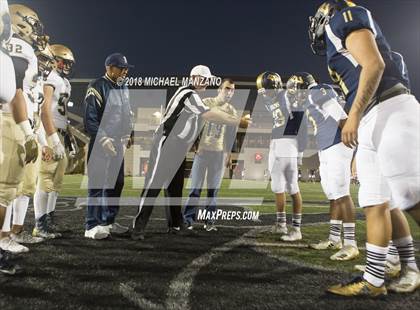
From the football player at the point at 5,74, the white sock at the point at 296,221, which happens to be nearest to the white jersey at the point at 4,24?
the football player at the point at 5,74

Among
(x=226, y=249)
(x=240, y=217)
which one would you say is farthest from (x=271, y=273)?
(x=240, y=217)

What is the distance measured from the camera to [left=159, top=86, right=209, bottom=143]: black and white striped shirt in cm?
484

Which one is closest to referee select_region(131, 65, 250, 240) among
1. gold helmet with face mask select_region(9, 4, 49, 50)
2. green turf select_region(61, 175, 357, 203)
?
gold helmet with face mask select_region(9, 4, 49, 50)

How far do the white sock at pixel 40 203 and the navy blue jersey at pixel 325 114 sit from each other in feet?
12.3

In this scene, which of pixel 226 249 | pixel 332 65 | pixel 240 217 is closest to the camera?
pixel 332 65

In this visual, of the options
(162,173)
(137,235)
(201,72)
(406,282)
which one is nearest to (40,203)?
(137,235)

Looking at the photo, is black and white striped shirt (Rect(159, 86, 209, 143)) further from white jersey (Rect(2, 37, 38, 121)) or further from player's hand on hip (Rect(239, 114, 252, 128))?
white jersey (Rect(2, 37, 38, 121))

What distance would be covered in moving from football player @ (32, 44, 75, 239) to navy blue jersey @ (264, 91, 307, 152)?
10.3 ft

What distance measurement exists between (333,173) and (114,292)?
286 centimetres

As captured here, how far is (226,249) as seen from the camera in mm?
4172

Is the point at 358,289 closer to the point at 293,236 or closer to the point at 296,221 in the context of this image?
the point at 293,236

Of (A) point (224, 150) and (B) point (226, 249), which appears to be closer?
(B) point (226, 249)

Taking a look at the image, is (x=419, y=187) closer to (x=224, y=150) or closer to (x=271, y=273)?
(x=271, y=273)

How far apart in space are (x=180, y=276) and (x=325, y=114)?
281cm
